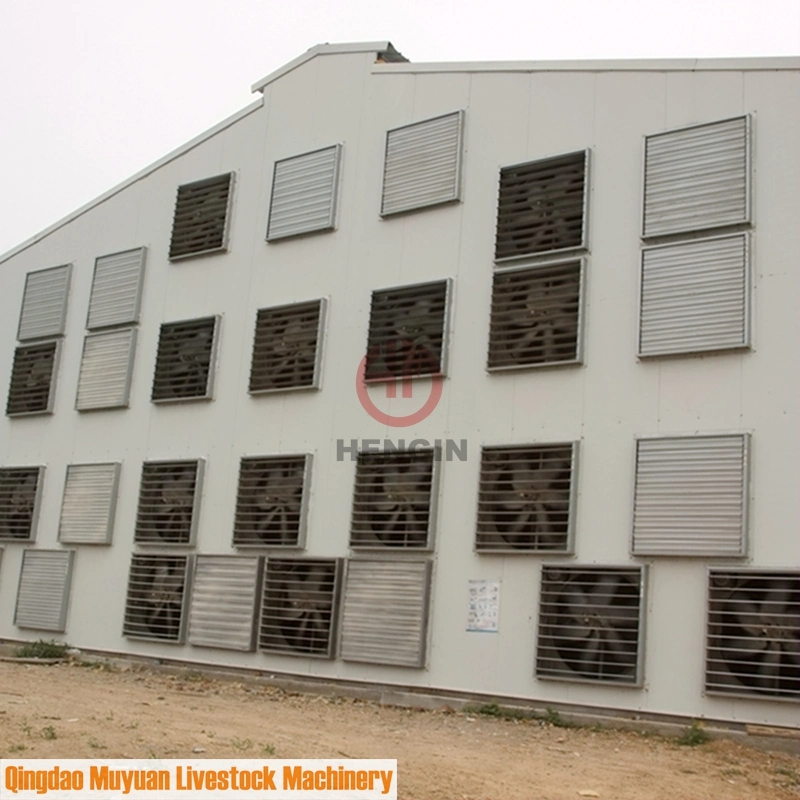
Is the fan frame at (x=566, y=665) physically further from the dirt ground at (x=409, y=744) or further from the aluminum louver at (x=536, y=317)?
the aluminum louver at (x=536, y=317)

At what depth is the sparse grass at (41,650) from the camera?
70.7ft

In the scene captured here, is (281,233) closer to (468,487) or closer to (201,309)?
(201,309)

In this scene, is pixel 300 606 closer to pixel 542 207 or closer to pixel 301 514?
pixel 301 514

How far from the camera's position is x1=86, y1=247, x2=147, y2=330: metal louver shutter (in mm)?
23250

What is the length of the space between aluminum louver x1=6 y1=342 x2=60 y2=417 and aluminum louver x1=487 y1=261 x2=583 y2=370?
1144 cm

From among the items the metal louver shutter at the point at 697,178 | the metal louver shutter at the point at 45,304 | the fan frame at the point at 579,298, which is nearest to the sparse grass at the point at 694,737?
the fan frame at the point at 579,298

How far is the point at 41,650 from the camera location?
2159 cm

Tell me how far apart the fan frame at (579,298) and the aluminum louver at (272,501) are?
13.7ft

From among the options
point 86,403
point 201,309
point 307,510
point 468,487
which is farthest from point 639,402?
point 86,403

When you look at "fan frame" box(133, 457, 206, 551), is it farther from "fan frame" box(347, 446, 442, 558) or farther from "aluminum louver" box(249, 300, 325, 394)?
"fan frame" box(347, 446, 442, 558)

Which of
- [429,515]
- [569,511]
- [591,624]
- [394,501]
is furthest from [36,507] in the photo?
[591,624]

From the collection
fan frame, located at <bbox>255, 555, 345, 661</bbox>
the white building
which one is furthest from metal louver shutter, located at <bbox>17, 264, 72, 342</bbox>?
fan frame, located at <bbox>255, 555, 345, 661</bbox>

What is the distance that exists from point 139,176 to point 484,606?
520 inches

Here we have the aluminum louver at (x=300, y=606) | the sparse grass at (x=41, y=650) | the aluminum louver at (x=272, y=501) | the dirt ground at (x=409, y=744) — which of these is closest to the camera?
the dirt ground at (x=409, y=744)
